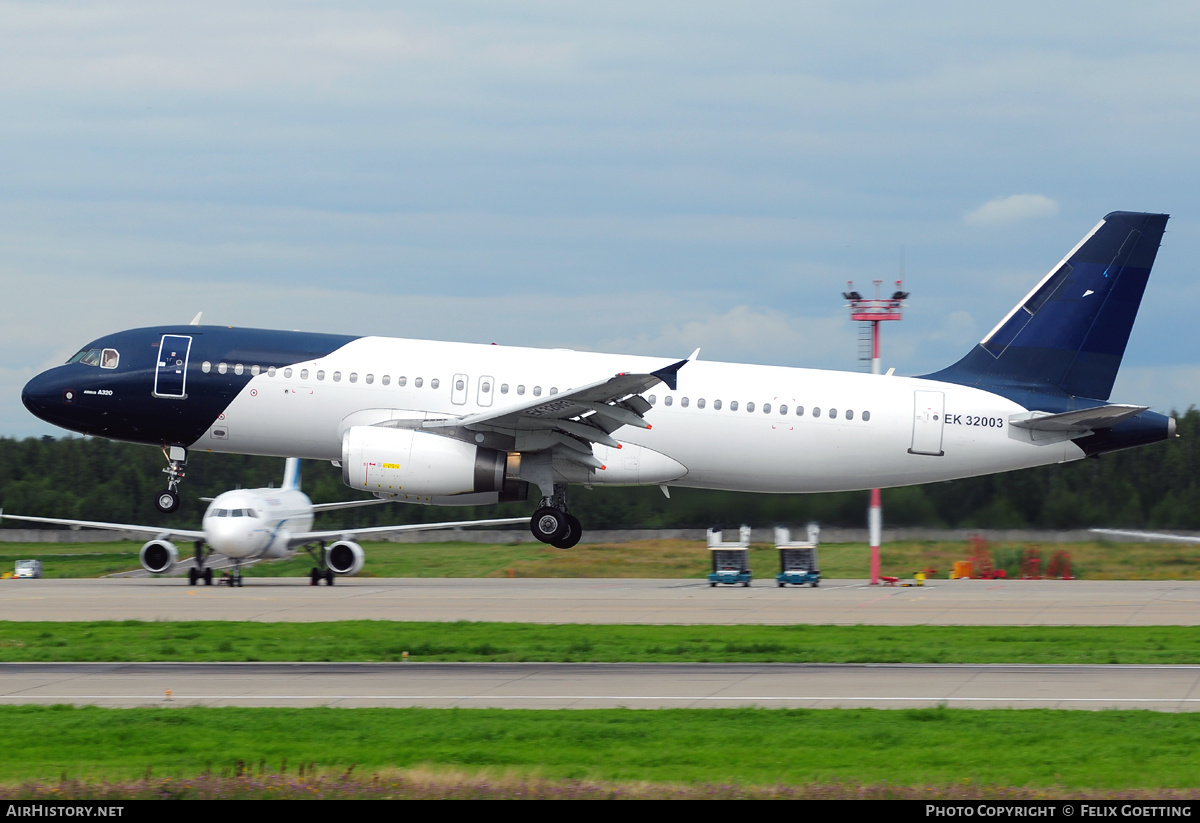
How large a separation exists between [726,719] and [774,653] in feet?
27.9

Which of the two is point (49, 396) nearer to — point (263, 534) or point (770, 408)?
point (770, 408)

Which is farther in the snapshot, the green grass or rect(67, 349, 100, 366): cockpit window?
the green grass

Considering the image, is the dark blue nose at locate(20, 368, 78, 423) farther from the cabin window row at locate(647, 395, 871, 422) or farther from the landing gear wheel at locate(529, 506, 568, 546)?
the cabin window row at locate(647, 395, 871, 422)

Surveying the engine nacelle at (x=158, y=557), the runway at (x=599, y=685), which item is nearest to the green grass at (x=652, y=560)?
the engine nacelle at (x=158, y=557)

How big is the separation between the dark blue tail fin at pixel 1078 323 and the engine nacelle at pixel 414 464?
437 inches

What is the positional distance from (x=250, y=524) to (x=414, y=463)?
21.8 m

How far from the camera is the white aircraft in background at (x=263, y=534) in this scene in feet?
156

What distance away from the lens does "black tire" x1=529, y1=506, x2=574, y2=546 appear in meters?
29.3

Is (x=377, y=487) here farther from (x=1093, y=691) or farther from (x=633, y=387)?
(x=1093, y=691)

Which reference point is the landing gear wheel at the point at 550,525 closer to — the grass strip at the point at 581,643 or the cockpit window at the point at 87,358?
the grass strip at the point at 581,643

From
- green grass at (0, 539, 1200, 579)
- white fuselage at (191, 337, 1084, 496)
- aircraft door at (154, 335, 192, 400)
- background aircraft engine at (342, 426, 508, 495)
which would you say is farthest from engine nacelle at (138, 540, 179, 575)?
background aircraft engine at (342, 426, 508, 495)

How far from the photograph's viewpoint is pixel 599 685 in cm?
2162

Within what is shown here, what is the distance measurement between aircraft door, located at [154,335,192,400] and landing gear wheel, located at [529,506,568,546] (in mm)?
8013
